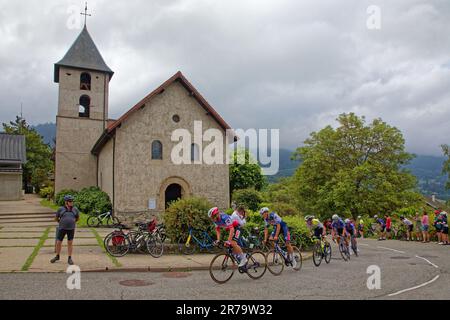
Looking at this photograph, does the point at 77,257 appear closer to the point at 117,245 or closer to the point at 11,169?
the point at 117,245

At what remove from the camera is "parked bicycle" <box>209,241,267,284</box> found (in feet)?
29.8

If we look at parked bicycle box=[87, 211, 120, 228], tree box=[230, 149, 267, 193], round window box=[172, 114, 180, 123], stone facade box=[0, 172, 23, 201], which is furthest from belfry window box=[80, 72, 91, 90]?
tree box=[230, 149, 267, 193]

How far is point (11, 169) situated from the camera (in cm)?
4081

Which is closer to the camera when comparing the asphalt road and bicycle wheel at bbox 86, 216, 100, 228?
the asphalt road

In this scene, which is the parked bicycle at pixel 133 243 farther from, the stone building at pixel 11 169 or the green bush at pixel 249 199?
the stone building at pixel 11 169

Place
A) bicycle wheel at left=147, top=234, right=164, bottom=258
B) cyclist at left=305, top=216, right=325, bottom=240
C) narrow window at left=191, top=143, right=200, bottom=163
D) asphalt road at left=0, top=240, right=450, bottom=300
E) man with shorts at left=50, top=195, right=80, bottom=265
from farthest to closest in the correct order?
narrow window at left=191, top=143, right=200, bottom=163, cyclist at left=305, top=216, right=325, bottom=240, bicycle wheel at left=147, top=234, right=164, bottom=258, man with shorts at left=50, top=195, right=80, bottom=265, asphalt road at left=0, top=240, right=450, bottom=300

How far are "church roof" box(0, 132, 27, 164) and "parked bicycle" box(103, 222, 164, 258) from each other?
35.2m

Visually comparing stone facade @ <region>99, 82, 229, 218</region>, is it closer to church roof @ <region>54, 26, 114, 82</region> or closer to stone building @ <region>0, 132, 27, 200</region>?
church roof @ <region>54, 26, 114, 82</region>

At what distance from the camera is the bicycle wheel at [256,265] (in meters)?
9.66

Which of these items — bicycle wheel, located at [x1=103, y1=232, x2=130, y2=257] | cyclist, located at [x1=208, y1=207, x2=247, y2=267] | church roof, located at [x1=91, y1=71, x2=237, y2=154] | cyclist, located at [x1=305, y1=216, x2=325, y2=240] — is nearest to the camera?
cyclist, located at [x1=208, y1=207, x2=247, y2=267]

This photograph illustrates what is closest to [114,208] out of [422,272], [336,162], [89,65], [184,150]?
[184,150]

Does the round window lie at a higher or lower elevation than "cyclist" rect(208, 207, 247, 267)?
higher

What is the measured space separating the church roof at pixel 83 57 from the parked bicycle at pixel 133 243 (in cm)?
2318

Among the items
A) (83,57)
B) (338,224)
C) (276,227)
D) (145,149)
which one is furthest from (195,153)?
(276,227)
